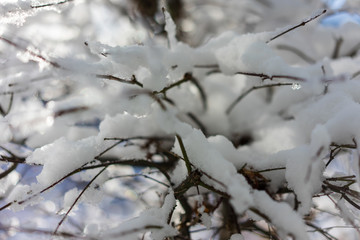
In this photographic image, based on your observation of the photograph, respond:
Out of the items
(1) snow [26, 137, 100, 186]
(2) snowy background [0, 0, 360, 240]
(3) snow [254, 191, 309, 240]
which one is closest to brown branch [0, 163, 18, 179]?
(2) snowy background [0, 0, 360, 240]

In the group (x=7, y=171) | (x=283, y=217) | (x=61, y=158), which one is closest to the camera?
(x=283, y=217)

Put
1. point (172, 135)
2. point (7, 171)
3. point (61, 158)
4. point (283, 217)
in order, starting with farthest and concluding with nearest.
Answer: point (172, 135), point (7, 171), point (61, 158), point (283, 217)

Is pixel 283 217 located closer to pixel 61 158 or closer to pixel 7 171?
pixel 61 158

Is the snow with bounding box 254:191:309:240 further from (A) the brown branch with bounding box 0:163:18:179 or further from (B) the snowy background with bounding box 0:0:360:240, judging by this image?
(A) the brown branch with bounding box 0:163:18:179

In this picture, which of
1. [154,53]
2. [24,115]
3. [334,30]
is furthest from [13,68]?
[334,30]

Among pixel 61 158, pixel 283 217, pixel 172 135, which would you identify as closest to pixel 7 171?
pixel 61 158

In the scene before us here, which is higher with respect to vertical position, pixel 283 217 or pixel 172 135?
pixel 283 217

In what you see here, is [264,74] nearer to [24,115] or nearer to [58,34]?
[24,115]

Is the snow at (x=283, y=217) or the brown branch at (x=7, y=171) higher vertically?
the snow at (x=283, y=217)

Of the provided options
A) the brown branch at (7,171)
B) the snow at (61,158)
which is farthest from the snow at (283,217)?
the brown branch at (7,171)

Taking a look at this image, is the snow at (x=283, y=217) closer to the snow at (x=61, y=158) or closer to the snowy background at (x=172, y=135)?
the snowy background at (x=172, y=135)

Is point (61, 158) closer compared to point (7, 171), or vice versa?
point (61, 158)
